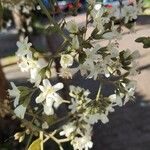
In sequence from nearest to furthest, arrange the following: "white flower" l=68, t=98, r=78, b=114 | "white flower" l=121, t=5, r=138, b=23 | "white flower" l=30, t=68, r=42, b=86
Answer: "white flower" l=30, t=68, r=42, b=86, "white flower" l=68, t=98, r=78, b=114, "white flower" l=121, t=5, r=138, b=23

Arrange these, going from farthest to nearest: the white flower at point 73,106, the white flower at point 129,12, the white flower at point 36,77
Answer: the white flower at point 129,12 → the white flower at point 73,106 → the white flower at point 36,77

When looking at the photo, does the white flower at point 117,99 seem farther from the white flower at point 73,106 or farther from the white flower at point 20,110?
the white flower at point 20,110

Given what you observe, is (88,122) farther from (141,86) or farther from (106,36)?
(141,86)

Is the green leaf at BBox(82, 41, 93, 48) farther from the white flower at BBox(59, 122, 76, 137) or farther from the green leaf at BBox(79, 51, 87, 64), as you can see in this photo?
the white flower at BBox(59, 122, 76, 137)

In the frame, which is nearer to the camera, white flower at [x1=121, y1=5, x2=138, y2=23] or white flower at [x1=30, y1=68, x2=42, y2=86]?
white flower at [x1=30, y1=68, x2=42, y2=86]

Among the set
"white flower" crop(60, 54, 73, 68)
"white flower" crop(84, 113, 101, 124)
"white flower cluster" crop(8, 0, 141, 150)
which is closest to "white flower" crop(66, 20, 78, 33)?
"white flower cluster" crop(8, 0, 141, 150)

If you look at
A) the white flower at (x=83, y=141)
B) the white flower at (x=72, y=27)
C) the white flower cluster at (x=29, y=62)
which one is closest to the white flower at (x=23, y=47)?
the white flower cluster at (x=29, y=62)

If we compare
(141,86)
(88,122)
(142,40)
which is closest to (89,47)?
(88,122)

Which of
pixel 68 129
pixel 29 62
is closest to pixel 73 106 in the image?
pixel 68 129

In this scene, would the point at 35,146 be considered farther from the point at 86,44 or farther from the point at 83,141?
the point at 86,44

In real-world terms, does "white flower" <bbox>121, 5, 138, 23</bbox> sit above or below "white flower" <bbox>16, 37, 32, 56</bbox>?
below

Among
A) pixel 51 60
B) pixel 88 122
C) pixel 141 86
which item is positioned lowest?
pixel 141 86
